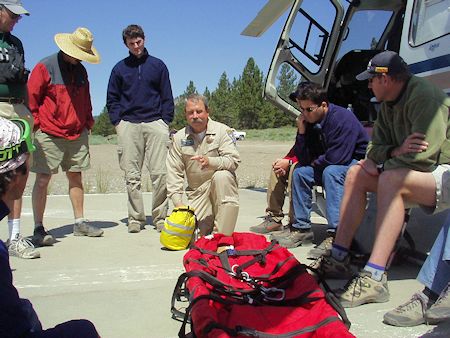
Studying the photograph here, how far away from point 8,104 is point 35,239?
120cm

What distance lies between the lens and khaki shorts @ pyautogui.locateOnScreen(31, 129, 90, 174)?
459 centimetres

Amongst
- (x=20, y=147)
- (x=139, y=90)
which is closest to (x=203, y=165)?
(x=139, y=90)

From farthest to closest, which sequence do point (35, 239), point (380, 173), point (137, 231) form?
point (137, 231)
point (35, 239)
point (380, 173)

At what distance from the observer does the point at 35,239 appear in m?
4.46

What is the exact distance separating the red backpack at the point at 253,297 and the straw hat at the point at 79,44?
2.30 meters

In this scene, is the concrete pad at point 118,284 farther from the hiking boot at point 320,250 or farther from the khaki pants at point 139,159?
the khaki pants at point 139,159

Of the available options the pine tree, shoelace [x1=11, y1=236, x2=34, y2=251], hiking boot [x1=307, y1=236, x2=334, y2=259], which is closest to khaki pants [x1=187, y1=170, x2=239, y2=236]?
hiking boot [x1=307, y1=236, x2=334, y2=259]

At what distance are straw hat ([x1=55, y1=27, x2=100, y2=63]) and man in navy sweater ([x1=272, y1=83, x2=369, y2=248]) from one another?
2.00 m

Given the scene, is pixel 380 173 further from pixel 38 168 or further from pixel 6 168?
pixel 38 168

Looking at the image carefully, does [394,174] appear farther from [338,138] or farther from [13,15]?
[13,15]

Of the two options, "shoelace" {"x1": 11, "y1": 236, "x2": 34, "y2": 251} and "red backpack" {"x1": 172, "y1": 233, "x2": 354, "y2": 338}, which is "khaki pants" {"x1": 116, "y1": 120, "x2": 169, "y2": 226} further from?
"red backpack" {"x1": 172, "y1": 233, "x2": 354, "y2": 338}

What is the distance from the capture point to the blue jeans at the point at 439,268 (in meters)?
2.70

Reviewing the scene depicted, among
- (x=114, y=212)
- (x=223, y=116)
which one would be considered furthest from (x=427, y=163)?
(x=223, y=116)

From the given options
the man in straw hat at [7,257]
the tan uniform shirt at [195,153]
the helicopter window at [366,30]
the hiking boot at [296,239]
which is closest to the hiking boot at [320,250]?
the hiking boot at [296,239]
